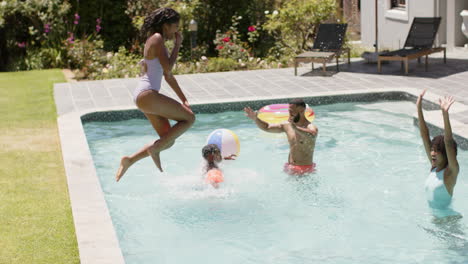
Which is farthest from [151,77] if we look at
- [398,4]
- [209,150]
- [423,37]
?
[398,4]

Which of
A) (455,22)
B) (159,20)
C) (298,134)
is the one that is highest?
(159,20)

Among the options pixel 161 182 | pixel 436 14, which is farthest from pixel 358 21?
pixel 161 182

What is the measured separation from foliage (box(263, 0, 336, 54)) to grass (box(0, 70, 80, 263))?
699cm

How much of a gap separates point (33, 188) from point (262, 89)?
665 cm

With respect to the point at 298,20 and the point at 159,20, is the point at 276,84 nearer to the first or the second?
the point at 298,20

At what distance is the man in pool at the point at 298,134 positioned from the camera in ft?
24.6

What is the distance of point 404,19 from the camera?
766 inches

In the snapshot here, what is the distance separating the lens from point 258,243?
6816 mm

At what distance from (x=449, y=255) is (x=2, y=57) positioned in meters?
15.2

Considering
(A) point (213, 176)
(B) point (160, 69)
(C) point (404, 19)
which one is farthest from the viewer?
(C) point (404, 19)

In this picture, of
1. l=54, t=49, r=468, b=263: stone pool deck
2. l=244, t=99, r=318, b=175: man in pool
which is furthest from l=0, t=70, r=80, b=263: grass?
l=244, t=99, r=318, b=175: man in pool

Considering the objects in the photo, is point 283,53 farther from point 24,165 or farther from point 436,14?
point 24,165

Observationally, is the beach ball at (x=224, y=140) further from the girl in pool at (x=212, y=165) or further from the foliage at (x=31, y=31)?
the foliage at (x=31, y=31)

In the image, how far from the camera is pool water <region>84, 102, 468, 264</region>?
259 inches
